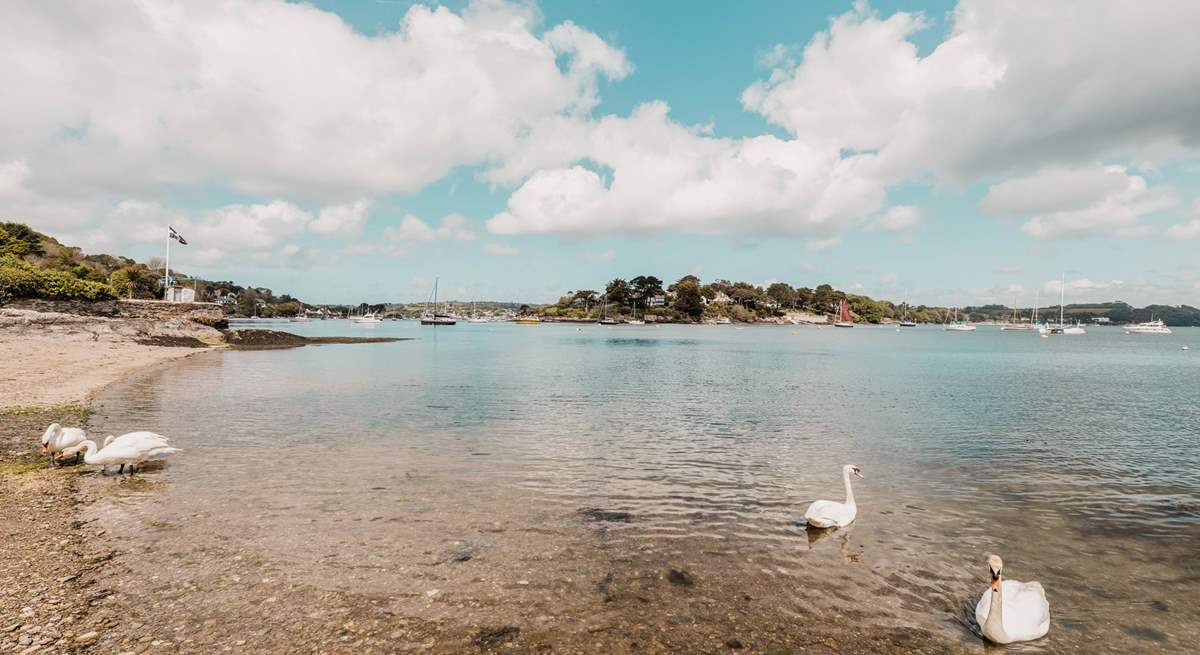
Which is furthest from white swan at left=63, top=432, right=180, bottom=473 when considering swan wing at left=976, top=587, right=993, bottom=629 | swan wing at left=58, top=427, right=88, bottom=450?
swan wing at left=976, top=587, right=993, bottom=629

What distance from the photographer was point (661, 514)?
47.8 ft

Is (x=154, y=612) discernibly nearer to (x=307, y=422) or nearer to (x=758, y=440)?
(x=307, y=422)

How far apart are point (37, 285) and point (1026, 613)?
12589 cm

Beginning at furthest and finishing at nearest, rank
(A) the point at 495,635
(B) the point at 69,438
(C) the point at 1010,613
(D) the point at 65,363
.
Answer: (D) the point at 65,363 → (B) the point at 69,438 → (C) the point at 1010,613 → (A) the point at 495,635

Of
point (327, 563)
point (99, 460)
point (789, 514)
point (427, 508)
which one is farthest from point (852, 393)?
point (99, 460)

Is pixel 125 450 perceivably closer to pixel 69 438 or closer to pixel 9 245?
pixel 69 438

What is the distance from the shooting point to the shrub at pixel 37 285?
83.3 m

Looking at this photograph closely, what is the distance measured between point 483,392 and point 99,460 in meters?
26.1

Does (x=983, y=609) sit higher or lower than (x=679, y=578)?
higher

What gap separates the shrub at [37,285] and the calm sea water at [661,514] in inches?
3098

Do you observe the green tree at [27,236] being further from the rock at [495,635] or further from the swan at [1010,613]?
the swan at [1010,613]

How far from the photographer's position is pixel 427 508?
14.6 metres

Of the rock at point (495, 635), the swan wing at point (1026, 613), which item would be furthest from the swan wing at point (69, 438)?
the swan wing at point (1026, 613)

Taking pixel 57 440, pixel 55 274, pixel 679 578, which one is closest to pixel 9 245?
pixel 55 274
